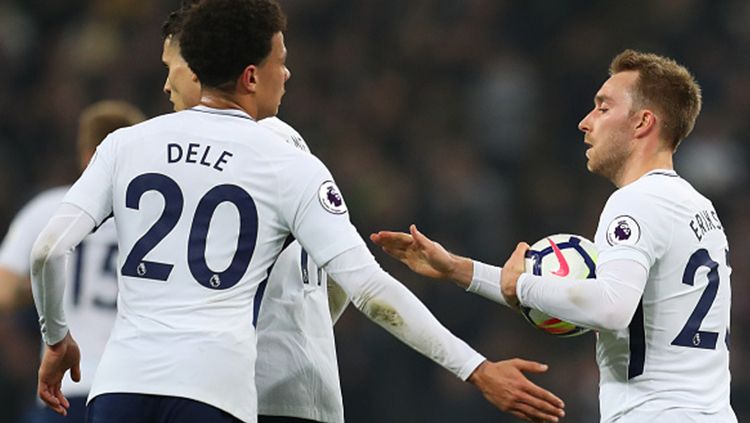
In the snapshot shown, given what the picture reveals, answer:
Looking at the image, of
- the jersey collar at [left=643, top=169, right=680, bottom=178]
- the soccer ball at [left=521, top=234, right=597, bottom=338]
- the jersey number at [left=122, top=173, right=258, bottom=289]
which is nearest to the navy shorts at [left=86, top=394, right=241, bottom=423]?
the jersey number at [left=122, top=173, right=258, bottom=289]

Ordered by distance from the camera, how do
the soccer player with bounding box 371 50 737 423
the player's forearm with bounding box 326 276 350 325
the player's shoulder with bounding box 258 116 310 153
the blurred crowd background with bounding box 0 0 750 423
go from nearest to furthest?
the soccer player with bounding box 371 50 737 423
the player's shoulder with bounding box 258 116 310 153
the player's forearm with bounding box 326 276 350 325
the blurred crowd background with bounding box 0 0 750 423

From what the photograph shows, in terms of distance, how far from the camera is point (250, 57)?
3838 millimetres

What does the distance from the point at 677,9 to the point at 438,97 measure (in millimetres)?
2210

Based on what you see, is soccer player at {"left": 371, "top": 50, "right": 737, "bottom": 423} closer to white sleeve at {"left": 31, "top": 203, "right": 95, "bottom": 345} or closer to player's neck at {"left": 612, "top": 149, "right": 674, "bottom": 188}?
player's neck at {"left": 612, "top": 149, "right": 674, "bottom": 188}

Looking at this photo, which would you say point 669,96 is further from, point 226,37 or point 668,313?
point 226,37

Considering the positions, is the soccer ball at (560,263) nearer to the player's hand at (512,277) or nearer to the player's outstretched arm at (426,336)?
the player's hand at (512,277)

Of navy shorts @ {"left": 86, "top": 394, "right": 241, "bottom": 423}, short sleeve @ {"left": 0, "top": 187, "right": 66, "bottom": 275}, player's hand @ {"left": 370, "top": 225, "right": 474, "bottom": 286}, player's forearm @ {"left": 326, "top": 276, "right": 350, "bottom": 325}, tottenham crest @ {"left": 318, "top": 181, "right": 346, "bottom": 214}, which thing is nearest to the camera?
navy shorts @ {"left": 86, "top": 394, "right": 241, "bottom": 423}

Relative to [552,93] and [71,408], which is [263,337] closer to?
[71,408]

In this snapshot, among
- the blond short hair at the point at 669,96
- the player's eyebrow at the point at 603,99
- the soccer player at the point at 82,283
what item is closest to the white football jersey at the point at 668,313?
the blond short hair at the point at 669,96

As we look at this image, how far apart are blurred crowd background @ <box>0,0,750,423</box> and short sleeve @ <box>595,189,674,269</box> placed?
18.1 ft

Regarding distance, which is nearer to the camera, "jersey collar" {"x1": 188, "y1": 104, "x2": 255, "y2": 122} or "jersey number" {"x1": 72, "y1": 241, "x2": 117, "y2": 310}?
"jersey collar" {"x1": 188, "y1": 104, "x2": 255, "y2": 122}

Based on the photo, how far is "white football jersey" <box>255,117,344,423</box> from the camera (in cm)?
410

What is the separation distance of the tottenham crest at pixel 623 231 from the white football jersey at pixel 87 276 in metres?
2.36

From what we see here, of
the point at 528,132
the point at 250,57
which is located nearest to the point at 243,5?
the point at 250,57
